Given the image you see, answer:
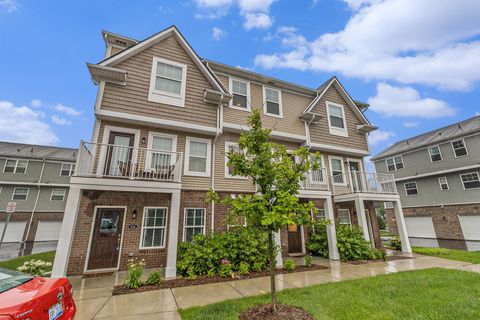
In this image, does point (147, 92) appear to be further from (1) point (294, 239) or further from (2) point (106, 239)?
(1) point (294, 239)

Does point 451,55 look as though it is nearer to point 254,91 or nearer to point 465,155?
point 465,155

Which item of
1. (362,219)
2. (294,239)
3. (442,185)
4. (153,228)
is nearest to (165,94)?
(153,228)

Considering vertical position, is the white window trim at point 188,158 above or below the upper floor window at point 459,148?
below

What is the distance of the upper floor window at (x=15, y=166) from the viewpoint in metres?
19.8

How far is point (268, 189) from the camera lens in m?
4.42

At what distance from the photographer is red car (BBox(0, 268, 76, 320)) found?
7.72ft

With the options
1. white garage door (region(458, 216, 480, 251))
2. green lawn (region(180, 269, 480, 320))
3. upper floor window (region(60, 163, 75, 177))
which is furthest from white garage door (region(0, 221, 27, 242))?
white garage door (region(458, 216, 480, 251))

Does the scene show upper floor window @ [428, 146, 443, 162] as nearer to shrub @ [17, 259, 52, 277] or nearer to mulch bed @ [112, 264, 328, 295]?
mulch bed @ [112, 264, 328, 295]

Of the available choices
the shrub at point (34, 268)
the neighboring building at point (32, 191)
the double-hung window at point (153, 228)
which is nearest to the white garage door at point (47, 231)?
the neighboring building at point (32, 191)

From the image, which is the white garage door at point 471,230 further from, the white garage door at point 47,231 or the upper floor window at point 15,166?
the upper floor window at point 15,166

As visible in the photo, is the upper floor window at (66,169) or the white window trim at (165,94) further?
the upper floor window at (66,169)

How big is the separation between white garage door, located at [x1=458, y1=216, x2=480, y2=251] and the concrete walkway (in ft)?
39.1

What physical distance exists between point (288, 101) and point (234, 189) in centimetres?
637

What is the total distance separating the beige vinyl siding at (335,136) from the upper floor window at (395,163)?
40.7 feet
